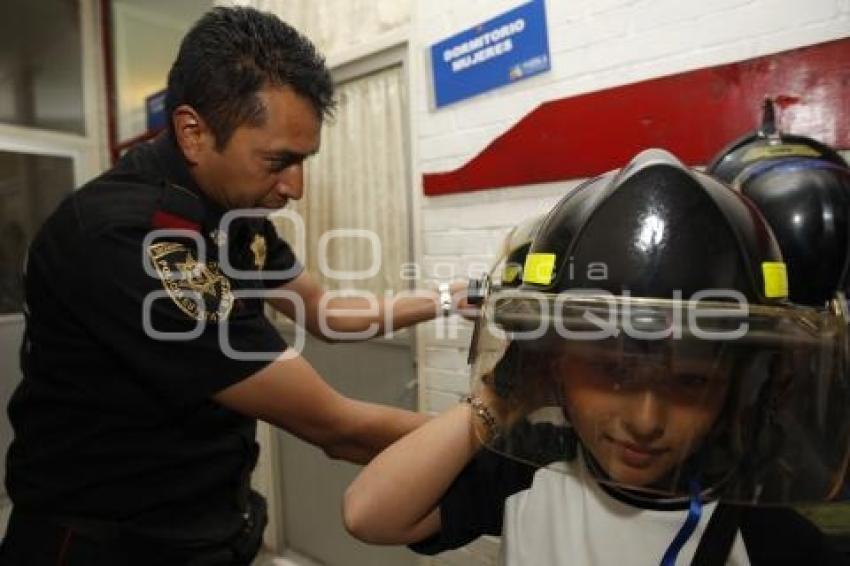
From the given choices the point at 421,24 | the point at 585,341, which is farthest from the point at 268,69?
the point at 421,24

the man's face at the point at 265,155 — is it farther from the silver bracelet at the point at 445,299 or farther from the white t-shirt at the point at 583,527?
the white t-shirt at the point at 583,527

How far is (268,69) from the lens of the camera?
3.96ft

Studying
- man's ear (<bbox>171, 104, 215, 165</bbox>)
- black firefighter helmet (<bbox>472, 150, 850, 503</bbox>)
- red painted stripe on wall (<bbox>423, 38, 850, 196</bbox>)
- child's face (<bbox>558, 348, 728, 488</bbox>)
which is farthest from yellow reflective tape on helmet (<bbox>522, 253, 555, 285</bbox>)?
red painted stripe on wall (<bbox>423, 38, 850, 196</bbox>)

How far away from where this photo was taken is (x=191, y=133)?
4.07ft

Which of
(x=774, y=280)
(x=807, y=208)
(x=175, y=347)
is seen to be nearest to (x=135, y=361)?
(x=175, y=347)

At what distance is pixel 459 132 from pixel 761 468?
145 centimetres

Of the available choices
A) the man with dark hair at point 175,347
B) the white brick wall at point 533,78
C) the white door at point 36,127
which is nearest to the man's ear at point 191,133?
the man with dark hair at point 175,347

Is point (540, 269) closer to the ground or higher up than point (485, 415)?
higher up

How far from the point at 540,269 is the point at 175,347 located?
667 mm

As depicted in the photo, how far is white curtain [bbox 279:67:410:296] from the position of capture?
2.24 meters

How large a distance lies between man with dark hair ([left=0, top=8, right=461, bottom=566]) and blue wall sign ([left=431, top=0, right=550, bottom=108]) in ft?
2.33

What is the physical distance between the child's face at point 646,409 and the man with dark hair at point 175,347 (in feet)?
1.49

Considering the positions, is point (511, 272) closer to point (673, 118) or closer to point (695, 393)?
point (695, 393)

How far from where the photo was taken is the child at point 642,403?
0.68 metres
